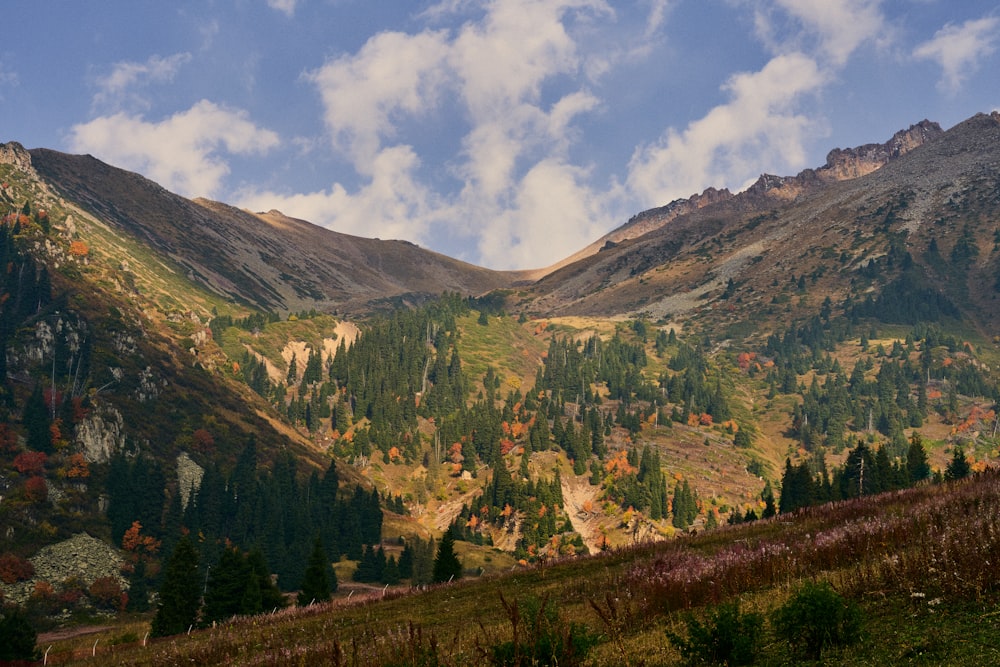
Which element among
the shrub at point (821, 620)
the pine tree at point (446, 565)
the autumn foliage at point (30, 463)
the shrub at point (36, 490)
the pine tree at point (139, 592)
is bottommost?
the pine tree at point (139, 592)

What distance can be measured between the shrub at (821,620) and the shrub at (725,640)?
56 centimetres

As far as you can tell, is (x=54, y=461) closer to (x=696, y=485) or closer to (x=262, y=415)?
(x=262, y=415)

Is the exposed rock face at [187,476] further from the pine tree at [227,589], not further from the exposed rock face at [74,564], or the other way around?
the pine tree at [227,589]

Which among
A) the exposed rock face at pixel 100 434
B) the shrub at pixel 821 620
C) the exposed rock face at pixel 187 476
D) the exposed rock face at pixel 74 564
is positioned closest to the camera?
the shrub at pixel 821 620

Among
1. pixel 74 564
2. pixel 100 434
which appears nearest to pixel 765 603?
pixel 74 564

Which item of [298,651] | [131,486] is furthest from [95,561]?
[298,651]

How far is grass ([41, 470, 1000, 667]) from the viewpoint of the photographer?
9.64 meters

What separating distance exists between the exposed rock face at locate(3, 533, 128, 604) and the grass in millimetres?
76975

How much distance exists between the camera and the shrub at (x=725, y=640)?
10.0 meters

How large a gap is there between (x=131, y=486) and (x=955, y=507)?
5019 inches

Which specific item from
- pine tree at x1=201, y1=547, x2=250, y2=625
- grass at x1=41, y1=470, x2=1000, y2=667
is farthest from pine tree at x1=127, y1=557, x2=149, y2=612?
grass at x1=41, y1=470, x2=1000, y2=667

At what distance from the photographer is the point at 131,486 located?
115m

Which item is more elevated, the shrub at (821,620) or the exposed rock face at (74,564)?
the shrub at (821,620)

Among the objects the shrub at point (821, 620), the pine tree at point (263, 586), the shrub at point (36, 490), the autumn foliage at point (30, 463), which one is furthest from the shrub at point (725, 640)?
the autumn foliage at point (30, 463)
